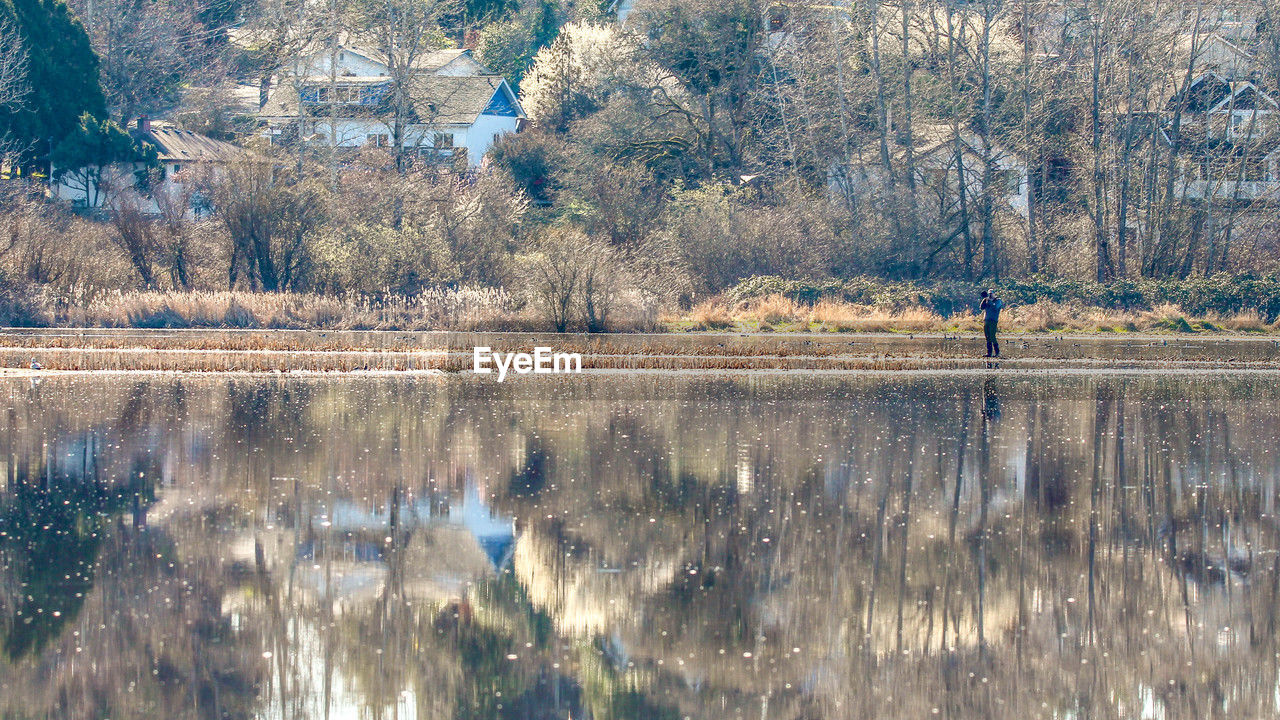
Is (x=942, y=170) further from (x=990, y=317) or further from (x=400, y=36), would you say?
(x=400, y=36)

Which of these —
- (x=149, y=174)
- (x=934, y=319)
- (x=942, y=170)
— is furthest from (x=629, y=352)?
(x=149, y=174)

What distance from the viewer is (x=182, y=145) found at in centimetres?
6406

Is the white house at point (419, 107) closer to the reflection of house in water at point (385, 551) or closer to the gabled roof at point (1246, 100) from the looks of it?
the gabled roof at point (1246, 100)

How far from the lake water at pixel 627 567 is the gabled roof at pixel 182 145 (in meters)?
43.7

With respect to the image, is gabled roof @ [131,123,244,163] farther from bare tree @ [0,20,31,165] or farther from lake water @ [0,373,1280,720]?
lake water @ [0,373,1280,720]

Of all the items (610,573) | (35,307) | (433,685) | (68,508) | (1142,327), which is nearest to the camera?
(433,685)

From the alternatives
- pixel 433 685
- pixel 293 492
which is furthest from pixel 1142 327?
pixel 433 685

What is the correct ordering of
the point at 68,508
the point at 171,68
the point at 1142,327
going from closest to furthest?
1. the point at 68,508
2. the point at 1142,327
3. the point at 171,68

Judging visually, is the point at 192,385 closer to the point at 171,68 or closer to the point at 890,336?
the point at 890,336

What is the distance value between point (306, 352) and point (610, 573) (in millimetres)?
21412

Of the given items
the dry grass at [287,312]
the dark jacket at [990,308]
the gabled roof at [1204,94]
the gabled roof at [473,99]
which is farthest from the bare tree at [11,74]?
the gabled roof at [1204,94]

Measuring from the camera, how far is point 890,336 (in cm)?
4188

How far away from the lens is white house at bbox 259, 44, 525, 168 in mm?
59191

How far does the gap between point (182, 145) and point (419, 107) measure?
11200 mm
